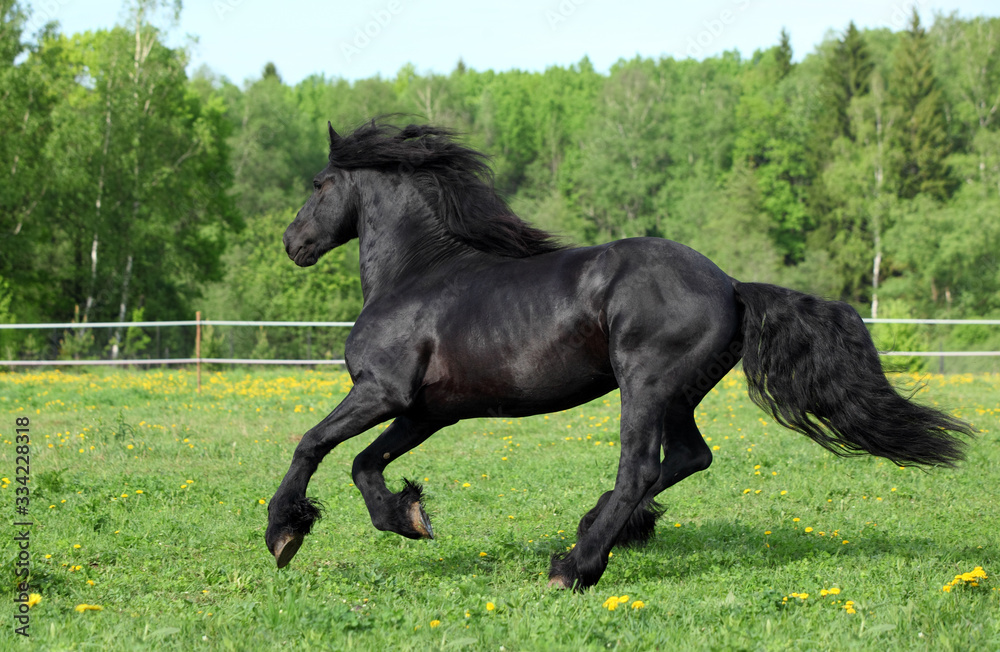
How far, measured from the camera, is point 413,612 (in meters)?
4.09

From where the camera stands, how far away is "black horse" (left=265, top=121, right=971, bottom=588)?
4648 mm

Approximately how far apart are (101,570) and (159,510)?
1.63 metres

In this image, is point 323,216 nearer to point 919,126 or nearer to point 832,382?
point 832,382

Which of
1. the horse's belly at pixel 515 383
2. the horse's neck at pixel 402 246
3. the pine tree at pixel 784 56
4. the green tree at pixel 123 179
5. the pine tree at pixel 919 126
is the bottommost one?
the horse's belly at pixel 515 383

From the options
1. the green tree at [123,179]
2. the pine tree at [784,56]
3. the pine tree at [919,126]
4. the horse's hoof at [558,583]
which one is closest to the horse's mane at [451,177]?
the horse's hoof at [558,583]

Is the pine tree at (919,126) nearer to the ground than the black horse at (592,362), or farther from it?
farther from it

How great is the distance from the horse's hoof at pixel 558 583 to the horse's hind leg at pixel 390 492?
715 millimetres

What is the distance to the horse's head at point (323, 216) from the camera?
5652 millimetres

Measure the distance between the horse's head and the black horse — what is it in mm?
751

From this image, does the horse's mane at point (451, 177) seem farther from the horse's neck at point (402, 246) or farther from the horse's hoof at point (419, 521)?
the horse's hoof at point (419, 521)

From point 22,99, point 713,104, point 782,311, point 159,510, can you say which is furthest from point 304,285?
point 782,311

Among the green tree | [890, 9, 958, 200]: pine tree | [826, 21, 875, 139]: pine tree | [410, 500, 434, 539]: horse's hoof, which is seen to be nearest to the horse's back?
[410, 500, 434, 539]: horse's hoof

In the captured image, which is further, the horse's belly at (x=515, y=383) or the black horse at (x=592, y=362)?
the horse's belly at (x=515, y=383)

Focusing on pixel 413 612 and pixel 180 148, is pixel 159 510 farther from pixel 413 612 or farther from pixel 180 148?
pixel 180 148
